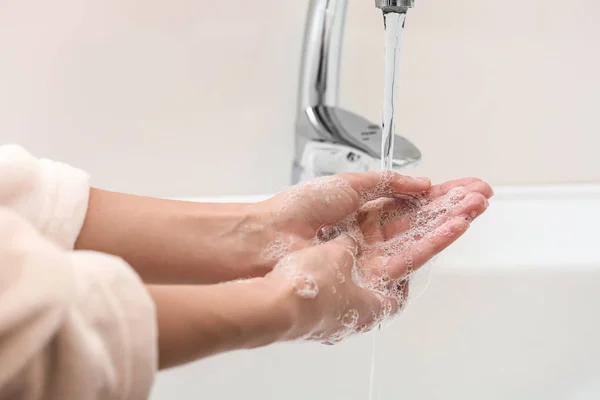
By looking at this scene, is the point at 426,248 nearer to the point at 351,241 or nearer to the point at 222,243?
the point at 351,241

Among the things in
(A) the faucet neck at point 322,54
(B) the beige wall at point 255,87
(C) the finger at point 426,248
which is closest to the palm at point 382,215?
(C) the finger at point 426,248

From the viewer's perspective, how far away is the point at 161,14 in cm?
72

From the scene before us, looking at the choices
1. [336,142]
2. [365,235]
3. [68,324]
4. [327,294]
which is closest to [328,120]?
[336,142]

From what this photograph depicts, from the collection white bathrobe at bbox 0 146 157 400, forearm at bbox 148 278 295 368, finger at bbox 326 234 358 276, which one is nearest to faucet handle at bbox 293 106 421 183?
finger at bbox 326 234 358 276

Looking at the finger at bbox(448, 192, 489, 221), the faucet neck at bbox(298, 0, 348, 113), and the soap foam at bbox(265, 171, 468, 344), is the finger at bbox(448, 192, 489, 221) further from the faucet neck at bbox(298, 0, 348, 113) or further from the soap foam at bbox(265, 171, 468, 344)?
the faucet neck at bbox(298, 0, 348, 113)

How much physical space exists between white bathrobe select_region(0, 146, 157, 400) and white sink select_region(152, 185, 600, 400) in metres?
0.34

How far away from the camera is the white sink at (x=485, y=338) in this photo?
653 mm

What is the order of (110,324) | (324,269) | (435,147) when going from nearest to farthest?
(110,324)
(324,269)
(435,147)

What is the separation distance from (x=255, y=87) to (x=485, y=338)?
0.41m

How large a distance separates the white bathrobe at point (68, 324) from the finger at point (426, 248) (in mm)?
291

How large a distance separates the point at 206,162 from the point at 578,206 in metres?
0.46

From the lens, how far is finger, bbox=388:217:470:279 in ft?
1.79

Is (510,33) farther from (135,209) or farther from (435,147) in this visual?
(135,209)

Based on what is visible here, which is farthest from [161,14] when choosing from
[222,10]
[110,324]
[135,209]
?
[110,324]
